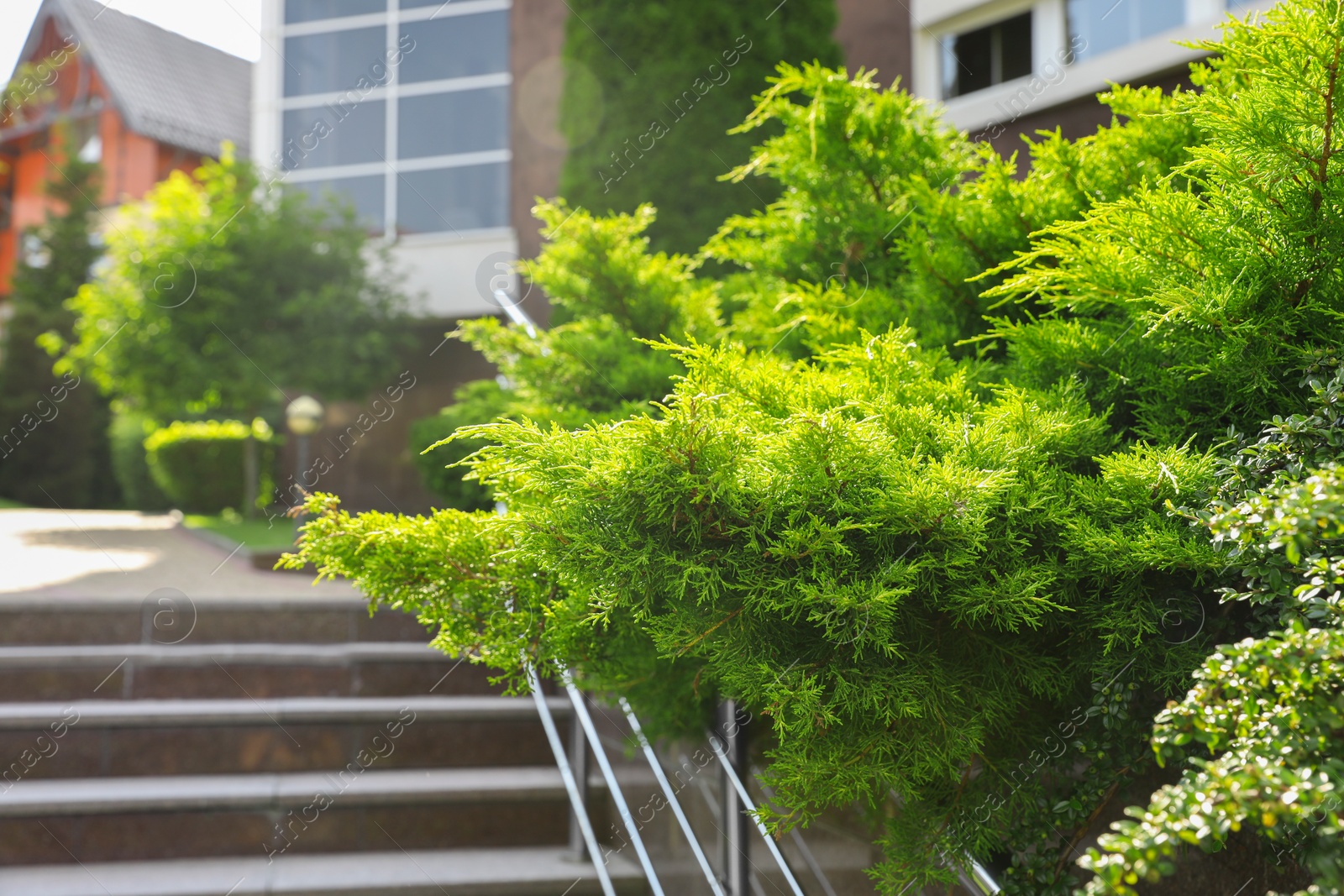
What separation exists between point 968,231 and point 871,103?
0.46 m

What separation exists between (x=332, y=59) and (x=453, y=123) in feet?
6.63

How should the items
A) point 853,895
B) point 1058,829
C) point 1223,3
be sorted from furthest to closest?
point 1223,3 → point 853,895 → point 1058,829

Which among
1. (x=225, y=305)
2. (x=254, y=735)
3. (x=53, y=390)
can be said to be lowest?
(x=254, y=735)

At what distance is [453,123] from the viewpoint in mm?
11352

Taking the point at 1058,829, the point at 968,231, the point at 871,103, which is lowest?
the point at 1058,829

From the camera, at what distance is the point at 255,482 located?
1022 cm

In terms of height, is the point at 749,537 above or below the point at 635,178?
below

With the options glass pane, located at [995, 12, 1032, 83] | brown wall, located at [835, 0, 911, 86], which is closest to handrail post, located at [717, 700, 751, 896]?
glass pane, located at [995, 12, 1032, 83]

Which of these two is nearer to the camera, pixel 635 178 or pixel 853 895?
pixel 853 895

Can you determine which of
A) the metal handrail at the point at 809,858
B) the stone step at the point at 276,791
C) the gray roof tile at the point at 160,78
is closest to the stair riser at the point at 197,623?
the stone step at the point at 276,791

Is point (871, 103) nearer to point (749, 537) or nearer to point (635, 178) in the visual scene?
point (749, 537)

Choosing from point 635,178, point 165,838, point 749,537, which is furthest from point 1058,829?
point 635,178

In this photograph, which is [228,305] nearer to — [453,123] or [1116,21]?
[453,123]

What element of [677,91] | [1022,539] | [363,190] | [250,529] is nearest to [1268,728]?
[1022,539]
